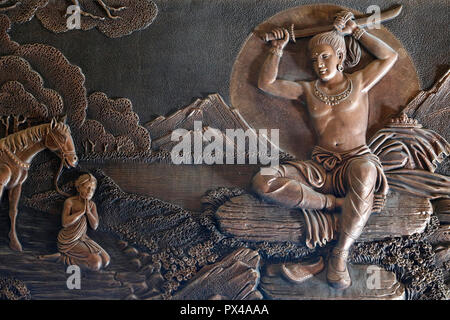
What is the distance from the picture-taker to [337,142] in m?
3.85

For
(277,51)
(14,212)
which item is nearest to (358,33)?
(277,51)

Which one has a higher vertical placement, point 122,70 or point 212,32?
point 212,32

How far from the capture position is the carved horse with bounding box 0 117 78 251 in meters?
3.92

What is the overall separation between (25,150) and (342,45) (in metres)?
2.82

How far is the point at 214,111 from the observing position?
159 inches

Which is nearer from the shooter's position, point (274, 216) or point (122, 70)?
point (274, 216)

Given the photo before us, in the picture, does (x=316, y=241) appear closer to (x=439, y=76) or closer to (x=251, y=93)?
(x=251, y=93)

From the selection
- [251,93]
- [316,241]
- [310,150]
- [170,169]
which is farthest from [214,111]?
[316,241]

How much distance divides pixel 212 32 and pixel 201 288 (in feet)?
7.24

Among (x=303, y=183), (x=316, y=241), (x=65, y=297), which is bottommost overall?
(x=65, y=297)

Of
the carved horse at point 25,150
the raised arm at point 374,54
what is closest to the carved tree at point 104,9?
the carved horse at point 25,150

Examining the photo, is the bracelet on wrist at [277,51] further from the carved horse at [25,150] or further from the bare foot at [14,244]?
the bare foot at [14,244]

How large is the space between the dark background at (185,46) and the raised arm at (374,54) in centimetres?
24

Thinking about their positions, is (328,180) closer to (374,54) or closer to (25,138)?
(374,54)
